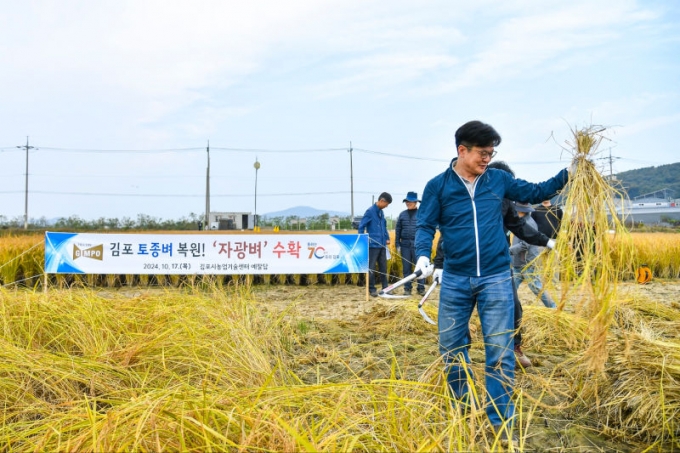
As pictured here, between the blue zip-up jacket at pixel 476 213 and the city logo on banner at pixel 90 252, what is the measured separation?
732cm

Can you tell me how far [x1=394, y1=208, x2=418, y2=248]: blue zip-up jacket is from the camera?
8.43 meters

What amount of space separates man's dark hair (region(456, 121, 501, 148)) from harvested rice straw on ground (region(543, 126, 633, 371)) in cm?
37

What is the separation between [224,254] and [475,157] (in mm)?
6739

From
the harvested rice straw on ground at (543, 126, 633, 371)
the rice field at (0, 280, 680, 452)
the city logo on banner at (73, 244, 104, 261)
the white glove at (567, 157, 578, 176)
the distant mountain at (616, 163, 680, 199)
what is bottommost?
the rice field at (0, 280, 680, 452)

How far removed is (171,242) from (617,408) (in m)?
7.50

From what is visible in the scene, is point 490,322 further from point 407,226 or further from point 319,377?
point 407,226

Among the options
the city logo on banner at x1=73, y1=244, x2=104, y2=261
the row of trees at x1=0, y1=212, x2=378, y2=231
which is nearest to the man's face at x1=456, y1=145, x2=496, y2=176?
the city logo on banner at x1=73, y1=244, x2=104, y2=261

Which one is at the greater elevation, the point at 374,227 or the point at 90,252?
the point at 374,227

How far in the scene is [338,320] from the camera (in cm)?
592

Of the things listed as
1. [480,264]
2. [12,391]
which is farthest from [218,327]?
[480,264]

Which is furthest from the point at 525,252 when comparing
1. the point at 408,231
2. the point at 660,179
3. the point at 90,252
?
the point at 660,179

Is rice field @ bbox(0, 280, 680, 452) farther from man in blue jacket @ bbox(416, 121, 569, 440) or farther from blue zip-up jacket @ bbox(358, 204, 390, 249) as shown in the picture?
blue zip-up jacket @ bbox(358, 204, 390, 249)

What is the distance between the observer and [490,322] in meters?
2.70

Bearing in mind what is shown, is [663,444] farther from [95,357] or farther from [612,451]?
[95,357]
